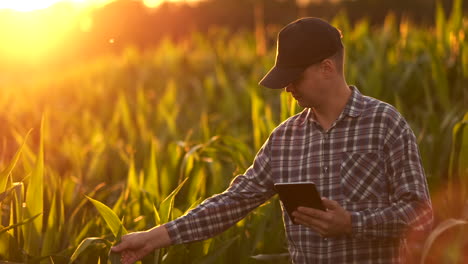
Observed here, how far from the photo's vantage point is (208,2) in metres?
21.3

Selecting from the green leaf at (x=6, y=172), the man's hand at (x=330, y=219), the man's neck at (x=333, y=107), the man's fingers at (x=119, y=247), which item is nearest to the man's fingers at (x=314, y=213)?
the man's hand at (x=330, y=219)

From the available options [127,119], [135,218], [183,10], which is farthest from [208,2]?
[135,218]

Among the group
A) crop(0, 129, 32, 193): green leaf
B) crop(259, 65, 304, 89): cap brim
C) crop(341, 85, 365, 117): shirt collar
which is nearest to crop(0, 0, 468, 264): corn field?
crop(0, 129, 32, 193): green leaf

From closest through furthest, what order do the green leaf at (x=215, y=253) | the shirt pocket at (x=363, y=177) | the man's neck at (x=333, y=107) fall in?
the shirt pocket at (x=363, y=177), the man's neck at (x=333, y=107), the green leaf at (x=215, y=253)

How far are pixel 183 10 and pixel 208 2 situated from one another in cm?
138

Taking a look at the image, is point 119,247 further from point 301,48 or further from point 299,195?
point 301,48

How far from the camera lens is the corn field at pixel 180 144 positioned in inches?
106

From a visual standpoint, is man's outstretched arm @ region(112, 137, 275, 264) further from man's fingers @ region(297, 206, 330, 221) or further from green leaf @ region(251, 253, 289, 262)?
man's fingers @ region(297, 206, 330, 221)

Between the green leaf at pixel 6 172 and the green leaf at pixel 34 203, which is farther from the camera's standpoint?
the green leaf at pixel 34 203

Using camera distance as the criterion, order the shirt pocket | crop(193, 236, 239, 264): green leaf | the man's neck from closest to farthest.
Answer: the shirt pocket, the man's neck, crop(193, 236, 239, 264): green leaf

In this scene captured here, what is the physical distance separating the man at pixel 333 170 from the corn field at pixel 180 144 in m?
0.14

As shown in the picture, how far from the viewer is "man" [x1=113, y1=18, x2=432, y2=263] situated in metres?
2.10

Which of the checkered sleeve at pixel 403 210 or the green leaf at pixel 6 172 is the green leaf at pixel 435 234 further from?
the green leaf at pixel 6 172

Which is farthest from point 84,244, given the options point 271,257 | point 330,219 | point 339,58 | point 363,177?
point 339,58
